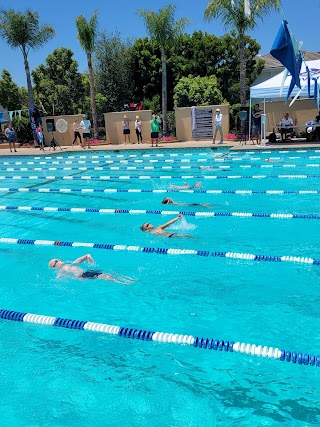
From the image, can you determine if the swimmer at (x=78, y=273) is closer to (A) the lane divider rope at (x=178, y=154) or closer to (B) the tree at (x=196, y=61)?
(A) the lane divider rope at (x=178, y=154)

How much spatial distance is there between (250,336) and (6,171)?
14.5 metres

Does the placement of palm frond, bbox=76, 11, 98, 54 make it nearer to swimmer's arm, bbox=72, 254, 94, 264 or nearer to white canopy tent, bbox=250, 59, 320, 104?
white canopy tent, bbox=250, 59, 320, 104

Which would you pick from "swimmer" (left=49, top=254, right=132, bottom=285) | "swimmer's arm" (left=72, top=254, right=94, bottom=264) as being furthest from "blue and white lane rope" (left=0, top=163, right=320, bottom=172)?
"swimmer" (left=49, top=254, right=132, bottom=285)

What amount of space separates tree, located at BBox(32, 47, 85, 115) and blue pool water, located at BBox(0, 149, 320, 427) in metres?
22.2

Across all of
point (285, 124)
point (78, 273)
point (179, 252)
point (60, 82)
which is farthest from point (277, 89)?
point (60, 82)

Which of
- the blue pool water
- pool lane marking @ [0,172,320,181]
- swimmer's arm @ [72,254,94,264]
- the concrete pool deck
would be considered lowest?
the blue pool water

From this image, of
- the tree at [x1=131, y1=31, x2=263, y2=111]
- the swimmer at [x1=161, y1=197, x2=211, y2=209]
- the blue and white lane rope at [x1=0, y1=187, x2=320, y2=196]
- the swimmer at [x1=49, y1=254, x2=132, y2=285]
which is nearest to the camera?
the swimmer at [x1=49, y1=254, x2=132, y2=285]

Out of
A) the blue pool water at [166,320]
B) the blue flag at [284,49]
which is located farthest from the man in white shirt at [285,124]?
the blue pool water at [166,320]

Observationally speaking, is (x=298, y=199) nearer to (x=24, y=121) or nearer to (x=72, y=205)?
(x=72, y=205)

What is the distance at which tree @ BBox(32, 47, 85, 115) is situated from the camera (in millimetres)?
30328

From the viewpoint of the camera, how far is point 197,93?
85.2 feet

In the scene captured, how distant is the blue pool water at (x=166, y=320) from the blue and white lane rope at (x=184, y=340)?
0.20 m

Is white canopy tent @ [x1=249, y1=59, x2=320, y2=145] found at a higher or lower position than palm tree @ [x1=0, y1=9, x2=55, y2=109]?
lower

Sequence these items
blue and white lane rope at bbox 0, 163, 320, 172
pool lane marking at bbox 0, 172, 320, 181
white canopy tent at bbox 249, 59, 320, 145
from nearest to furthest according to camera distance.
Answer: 1. pool lane marking at bbox 0, 172, 320, 181
2. blue and white lane rope at bbox 0, 163, 320, 172
3. white canopy tent at bbox 249, 59, 320, 145
